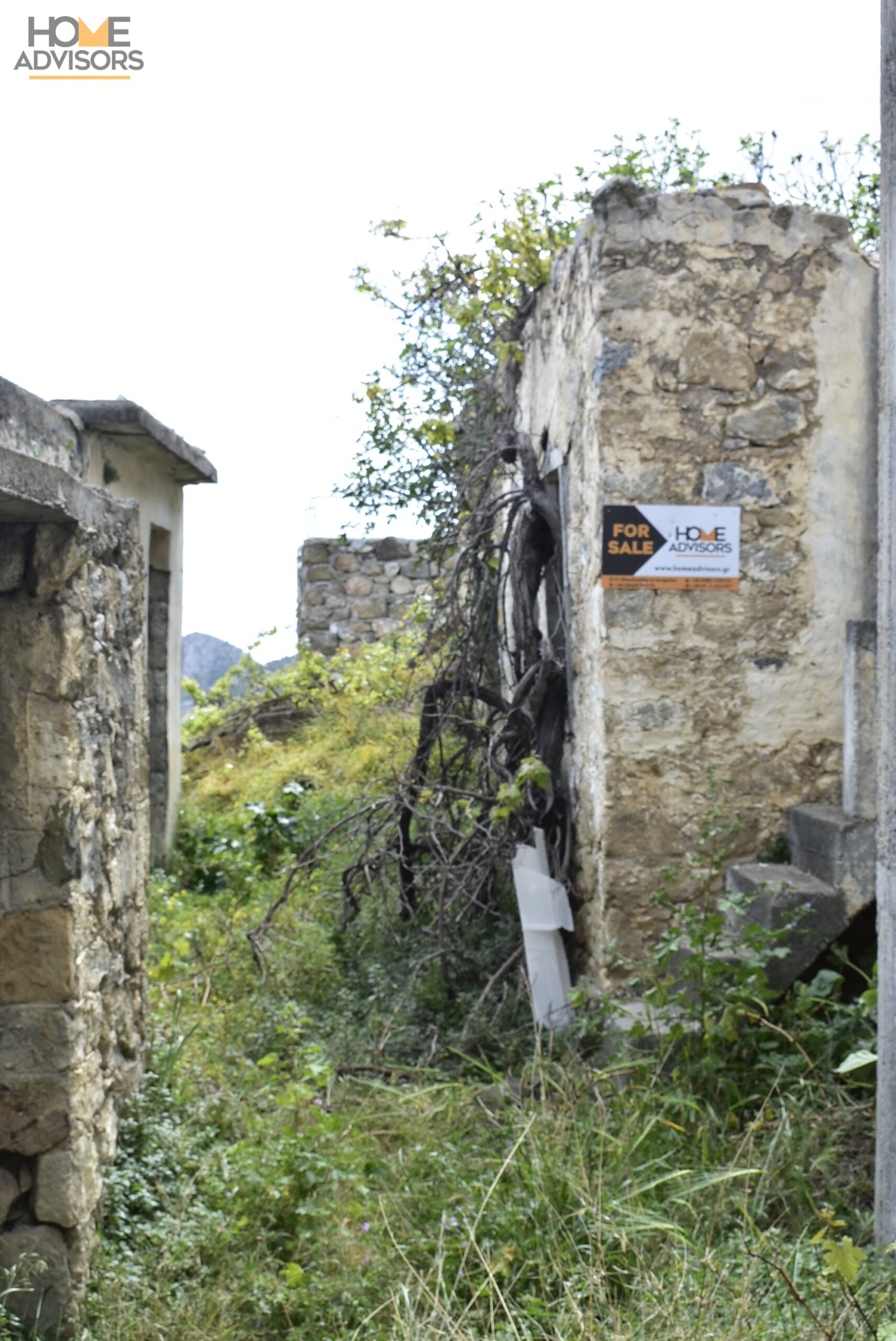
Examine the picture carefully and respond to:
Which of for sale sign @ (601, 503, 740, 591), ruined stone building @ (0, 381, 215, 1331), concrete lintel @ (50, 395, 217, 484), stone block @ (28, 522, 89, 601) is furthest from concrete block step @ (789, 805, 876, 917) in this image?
concrete lintel @ (50, 395, 217, 484)

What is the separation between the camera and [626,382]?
13.6 ft

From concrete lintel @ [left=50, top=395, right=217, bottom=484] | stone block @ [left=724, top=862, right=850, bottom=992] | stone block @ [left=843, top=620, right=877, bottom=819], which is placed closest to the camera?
stone block @ [left=724, top=862, right=850, bottom=992]

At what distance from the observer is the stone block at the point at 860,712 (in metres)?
4.02

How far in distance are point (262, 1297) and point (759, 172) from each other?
6865 millimetres

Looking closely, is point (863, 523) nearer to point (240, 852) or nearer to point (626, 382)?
point (626, 382)

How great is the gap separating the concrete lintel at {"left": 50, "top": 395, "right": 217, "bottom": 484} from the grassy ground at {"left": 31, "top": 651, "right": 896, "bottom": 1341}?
2.77 metres

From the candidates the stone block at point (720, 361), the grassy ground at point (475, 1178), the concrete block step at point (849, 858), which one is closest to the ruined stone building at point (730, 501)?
the stone block at point (720, 361)

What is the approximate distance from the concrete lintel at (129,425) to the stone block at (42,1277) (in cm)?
376

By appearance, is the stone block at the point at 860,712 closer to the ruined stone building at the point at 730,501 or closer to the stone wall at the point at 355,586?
the ruined stone building at the point at 730,501

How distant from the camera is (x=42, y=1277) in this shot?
100 inches

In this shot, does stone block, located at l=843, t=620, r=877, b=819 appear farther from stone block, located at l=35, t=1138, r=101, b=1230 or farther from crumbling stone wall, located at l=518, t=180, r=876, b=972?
stone block, located at l=35, t=1138, r=101, b=1230

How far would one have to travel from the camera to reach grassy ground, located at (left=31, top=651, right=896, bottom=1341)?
97.9 inches

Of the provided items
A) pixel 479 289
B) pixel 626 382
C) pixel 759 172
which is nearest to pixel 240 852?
pixel 479 289

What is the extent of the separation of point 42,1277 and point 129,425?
4280 millimetres
